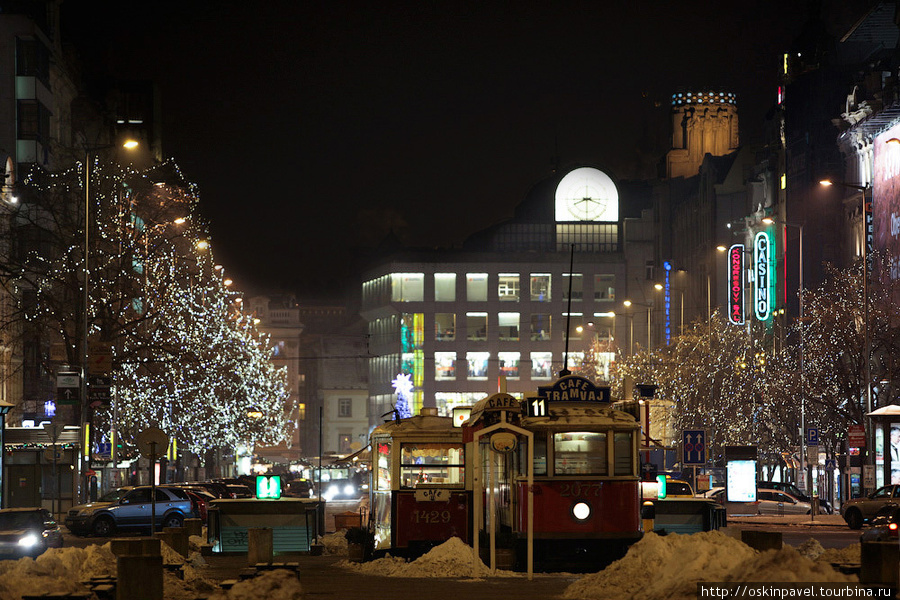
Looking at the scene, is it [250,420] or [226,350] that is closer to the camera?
[226,350]

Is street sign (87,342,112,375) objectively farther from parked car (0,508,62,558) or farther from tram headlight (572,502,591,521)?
tram headlight (572,502,591,521)

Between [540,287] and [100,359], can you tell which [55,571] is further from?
[540,287]

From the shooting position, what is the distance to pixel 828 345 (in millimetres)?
61719

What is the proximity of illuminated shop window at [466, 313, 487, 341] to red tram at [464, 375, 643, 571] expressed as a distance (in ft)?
349

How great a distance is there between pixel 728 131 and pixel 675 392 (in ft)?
188

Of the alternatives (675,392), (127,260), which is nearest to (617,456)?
(127,260)

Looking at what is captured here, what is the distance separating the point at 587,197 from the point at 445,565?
112351mm

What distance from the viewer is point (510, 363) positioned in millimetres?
131375

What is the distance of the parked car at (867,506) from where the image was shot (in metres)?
43.3

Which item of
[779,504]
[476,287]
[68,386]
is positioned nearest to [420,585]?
[68,386]

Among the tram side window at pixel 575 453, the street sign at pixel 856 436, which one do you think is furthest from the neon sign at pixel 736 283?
the tram side window at pixel 575 453

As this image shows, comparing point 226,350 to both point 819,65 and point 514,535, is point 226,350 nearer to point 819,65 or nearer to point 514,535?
point 819,65

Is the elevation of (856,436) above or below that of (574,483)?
above

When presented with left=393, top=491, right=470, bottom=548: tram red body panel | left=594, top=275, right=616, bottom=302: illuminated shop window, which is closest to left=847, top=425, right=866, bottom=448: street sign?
left=393, top=491, right=470, bottom=548: tram red body panel
